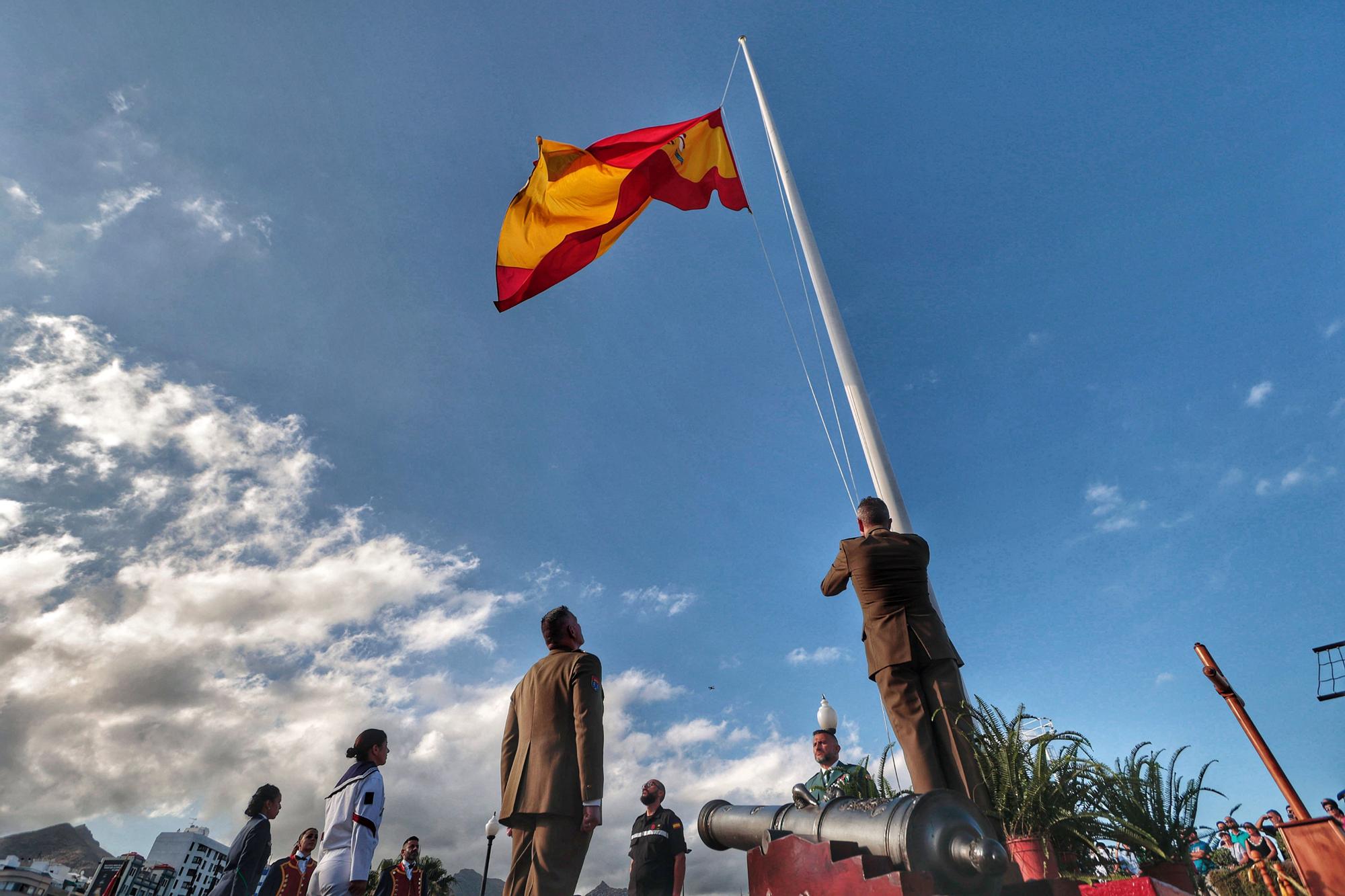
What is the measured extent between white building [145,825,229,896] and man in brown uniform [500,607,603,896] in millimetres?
154872

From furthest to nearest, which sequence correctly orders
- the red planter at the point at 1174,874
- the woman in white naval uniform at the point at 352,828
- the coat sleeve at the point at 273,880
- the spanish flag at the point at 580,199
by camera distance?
the spanish flag at the point at 580,199 < the coat sleeve at the point at 273,880 < the woman in white naval uniform at the point at 352,828 < the red planter at the point at 1174,874

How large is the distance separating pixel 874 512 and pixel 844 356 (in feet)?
14.3

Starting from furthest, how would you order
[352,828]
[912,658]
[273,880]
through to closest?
[273,880] < [352,828] < [912,658]

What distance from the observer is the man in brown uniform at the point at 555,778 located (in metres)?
3.97

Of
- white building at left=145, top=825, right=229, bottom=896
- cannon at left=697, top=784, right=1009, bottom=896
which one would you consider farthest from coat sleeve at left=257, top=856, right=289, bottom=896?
white building at left=145, top=825, right=229, bottom=896

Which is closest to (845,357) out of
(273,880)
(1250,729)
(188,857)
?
(1250,729)

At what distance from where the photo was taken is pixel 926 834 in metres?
3.07

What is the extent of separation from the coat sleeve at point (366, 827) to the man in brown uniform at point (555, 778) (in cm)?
109

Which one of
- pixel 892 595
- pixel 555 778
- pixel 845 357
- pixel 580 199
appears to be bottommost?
pixel 555 778

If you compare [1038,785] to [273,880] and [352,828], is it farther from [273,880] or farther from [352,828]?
[273,880]

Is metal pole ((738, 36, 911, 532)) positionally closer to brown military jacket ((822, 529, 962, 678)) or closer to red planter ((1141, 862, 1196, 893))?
brown military jacket ((822, 529, 962, 678))

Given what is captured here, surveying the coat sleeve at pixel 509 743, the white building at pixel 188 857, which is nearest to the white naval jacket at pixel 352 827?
the coat sleeve at pixel 509 743

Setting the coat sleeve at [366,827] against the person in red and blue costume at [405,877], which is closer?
the coat sleeve at [366,827]

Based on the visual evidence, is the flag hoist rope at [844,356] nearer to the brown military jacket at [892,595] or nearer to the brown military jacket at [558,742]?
the brown military jacket at [892,595]
